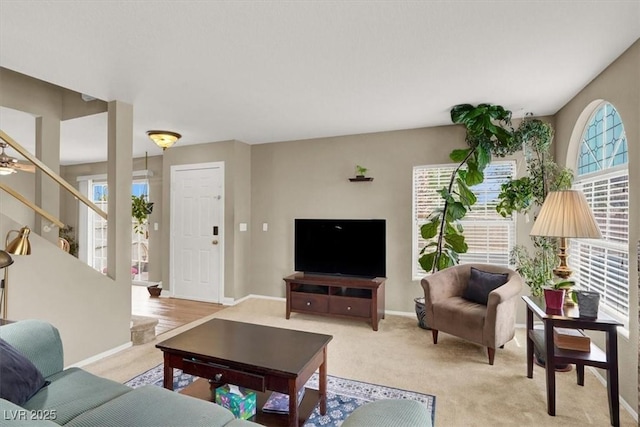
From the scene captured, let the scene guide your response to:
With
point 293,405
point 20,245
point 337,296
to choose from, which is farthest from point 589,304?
point 20,245

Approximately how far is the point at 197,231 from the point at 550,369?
4493mm

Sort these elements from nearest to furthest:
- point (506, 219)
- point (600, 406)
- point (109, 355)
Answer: point (600, 406), point (109, 355), point (506, 219)

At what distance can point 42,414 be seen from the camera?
1348 mm

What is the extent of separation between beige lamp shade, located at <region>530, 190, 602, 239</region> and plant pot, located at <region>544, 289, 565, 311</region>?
1.31ft

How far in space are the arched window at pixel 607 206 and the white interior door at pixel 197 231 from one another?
14.0ft

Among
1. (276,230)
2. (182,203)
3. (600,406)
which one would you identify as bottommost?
(600,406)

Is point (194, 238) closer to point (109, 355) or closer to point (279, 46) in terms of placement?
point (109, 355)

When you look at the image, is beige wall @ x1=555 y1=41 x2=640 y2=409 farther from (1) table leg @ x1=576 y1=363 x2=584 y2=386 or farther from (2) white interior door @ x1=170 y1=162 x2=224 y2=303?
(2) white interior door @ x1=170 y1=162 x2=224 y2=303

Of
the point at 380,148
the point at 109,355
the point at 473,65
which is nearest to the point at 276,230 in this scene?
the point at 380,148

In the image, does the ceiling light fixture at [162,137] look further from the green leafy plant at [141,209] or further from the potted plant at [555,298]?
the potted plant at [555,298]

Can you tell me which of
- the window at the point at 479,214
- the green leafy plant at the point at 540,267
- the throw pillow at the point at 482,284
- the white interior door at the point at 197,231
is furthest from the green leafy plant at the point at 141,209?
the green leafy plant at the point at 540,267

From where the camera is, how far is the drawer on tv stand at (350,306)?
3734mm

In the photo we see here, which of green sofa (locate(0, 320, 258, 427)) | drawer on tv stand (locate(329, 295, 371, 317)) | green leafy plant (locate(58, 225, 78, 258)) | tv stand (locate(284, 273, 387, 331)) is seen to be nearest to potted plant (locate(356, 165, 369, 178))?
tv stand (locate(284, 273, 387, 331))

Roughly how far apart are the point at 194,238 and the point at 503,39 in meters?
4.52
